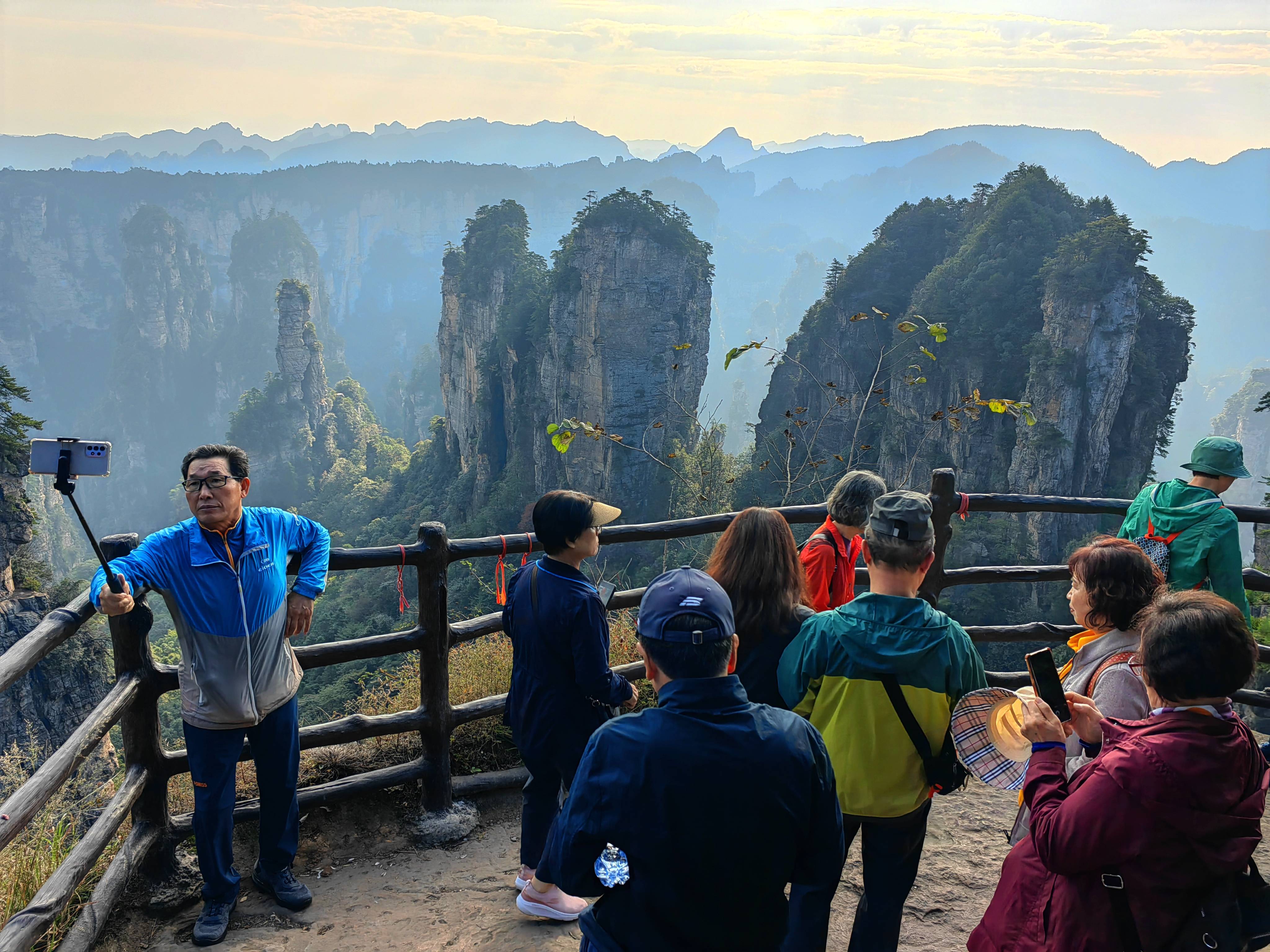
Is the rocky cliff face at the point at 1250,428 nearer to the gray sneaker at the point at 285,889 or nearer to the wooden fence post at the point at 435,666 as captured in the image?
the wooden fence post at the point at 435,666

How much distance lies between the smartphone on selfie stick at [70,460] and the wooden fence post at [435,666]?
105 centimetres

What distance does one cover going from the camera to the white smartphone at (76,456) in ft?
6.52

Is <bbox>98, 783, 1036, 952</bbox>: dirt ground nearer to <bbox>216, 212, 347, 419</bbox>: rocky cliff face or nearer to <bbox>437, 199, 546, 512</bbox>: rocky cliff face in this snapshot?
<bbox>437, 199, 546, 512</bbox>: rocky cliff face

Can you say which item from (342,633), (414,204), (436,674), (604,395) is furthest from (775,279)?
(436,674)

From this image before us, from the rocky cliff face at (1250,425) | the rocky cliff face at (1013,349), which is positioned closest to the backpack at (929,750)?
the rocky cliff face at (1013,349)

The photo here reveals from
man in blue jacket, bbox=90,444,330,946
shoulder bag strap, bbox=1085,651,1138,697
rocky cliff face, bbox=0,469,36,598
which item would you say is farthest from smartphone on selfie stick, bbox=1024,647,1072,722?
rocky cliff face, bbox=0,469,36,598

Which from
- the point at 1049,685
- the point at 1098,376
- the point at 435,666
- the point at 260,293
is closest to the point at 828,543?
the point at 1049,685

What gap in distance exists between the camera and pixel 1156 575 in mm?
1827

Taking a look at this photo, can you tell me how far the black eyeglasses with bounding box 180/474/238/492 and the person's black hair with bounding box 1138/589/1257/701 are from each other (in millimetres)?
2275

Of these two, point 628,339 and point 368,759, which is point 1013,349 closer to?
point 628,339

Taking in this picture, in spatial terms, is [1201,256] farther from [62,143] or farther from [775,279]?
[62,143]

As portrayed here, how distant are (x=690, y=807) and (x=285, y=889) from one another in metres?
1.97

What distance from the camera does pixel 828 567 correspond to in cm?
243

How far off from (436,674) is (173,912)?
41.3 inches
